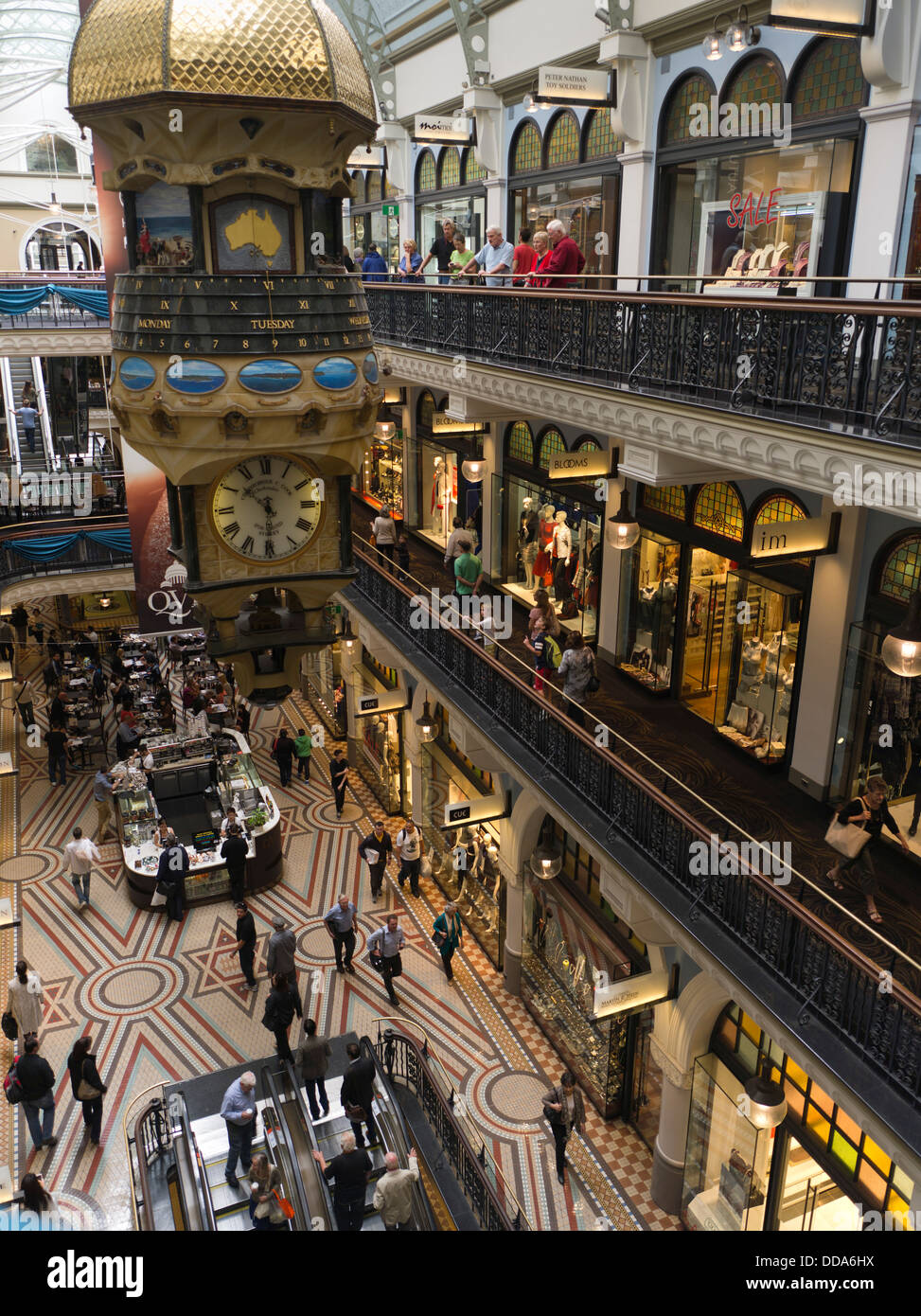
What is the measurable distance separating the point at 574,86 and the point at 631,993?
9.40 metres

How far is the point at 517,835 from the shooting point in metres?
13.0

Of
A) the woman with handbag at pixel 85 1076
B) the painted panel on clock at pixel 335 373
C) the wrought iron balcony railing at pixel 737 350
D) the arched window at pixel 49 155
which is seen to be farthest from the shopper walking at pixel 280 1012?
the arched window at pixel 49 155

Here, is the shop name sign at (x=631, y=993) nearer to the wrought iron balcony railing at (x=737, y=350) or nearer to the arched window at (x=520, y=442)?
the wrought iron balcony railing at (x=737, y=350)

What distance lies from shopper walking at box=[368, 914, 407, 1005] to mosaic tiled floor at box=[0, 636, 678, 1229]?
1.72ft

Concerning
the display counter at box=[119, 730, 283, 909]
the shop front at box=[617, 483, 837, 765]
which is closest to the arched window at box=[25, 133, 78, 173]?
the display counter at box=[119, 730, 283, 909]

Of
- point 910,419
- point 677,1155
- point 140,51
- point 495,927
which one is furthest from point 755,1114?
point 140,51

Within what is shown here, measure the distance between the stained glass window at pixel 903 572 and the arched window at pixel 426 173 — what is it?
12.3 meters

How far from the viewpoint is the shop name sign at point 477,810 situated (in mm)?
12508

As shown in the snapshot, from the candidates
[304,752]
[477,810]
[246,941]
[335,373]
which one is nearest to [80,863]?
[246,941]

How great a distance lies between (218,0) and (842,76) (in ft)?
20.8

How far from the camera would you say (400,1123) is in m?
10.6

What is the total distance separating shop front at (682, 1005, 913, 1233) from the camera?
25.6 feet

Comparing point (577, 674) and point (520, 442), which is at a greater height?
point (520, 442)

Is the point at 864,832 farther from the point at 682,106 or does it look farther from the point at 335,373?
the point at 682,106
